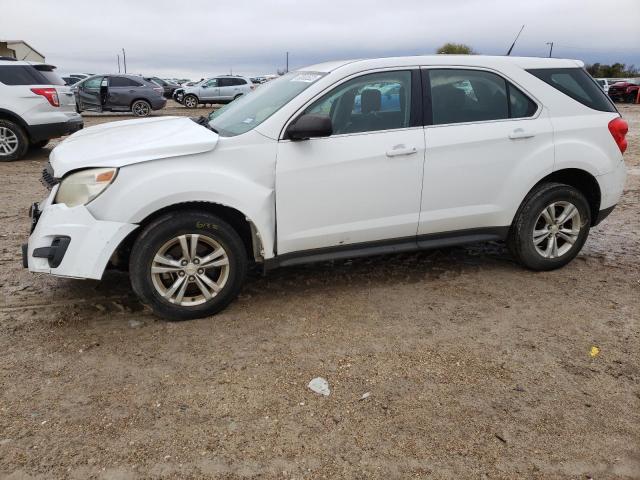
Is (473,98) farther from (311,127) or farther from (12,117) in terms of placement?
(12,117)

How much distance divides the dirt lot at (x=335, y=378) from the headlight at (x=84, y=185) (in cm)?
87

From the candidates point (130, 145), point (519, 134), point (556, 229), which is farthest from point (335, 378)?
point (556, 229)

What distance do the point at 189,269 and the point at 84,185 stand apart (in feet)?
2.76

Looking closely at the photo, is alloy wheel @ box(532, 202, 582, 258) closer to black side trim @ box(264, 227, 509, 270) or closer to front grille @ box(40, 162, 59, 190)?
black side trim @ box(264, 227, 509, 270)

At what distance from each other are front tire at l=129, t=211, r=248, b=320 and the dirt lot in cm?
15

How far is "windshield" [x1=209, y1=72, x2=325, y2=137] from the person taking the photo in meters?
3.96

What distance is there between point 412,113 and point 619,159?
1.97m

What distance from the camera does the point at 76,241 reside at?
136 inches

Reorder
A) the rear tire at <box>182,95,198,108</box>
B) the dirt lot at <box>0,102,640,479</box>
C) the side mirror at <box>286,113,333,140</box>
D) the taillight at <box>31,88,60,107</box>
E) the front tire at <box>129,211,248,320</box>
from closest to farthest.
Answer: the dirt lot at <box>0,102,640,479</box> → the front tire at <box>129,211,248,320</box> → the side mirror at <box>286,113,333,140</box> → the taillight at <box>31,88,60,107</box> → the rear tire at <box>182,95,198,108</box>

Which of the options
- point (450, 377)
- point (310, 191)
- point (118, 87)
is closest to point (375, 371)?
point (450, 377)

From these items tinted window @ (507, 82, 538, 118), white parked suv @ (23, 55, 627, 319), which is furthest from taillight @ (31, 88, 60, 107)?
tinted window @ (507, 82, 538, 118)

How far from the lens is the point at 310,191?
151 inches

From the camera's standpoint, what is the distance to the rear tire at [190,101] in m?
26.6

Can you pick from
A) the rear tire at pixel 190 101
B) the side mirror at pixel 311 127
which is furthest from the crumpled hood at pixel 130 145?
the rear tire at pixel 190 101
